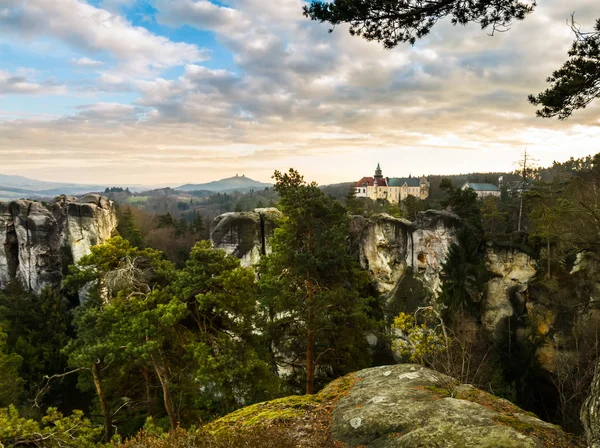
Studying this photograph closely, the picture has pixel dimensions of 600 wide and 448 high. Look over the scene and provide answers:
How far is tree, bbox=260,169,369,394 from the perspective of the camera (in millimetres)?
12641

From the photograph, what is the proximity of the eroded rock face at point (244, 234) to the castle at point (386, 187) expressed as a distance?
89814 mm

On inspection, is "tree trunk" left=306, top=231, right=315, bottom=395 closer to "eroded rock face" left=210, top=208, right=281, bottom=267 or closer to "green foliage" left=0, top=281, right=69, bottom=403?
"eroded rock face" left=210, top=208, right=281, bottom=267

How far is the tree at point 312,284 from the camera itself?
12641 mm

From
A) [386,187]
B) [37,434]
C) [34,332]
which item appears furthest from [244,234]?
[386,187]

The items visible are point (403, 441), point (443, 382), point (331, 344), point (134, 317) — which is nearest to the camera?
point (403, 441)

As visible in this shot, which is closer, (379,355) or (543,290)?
(543,290)

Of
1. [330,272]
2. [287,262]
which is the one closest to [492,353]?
[330,272]

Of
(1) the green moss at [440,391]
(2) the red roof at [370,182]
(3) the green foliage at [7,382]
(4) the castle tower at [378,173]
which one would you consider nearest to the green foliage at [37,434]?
(1) the green moss at [440,391]

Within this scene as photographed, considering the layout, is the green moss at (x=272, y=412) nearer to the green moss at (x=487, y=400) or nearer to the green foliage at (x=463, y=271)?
the green moss at (x=487, y=400)

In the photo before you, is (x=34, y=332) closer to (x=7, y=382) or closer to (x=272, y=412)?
(x=7, y=382)

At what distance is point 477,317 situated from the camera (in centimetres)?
2473

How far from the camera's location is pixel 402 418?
4.57m

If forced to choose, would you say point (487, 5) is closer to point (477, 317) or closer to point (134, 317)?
point (134, 317)

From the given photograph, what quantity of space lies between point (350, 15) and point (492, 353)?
73.8 ft
